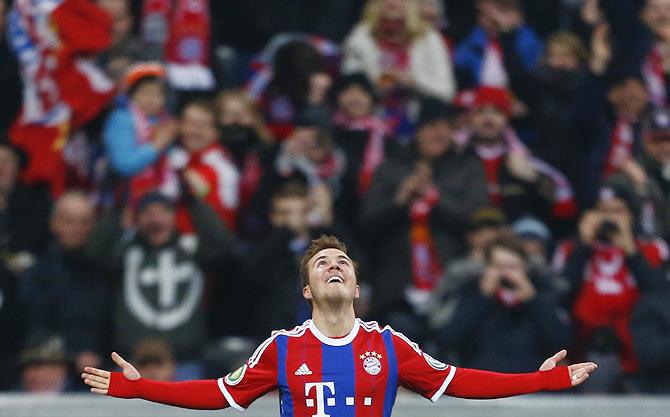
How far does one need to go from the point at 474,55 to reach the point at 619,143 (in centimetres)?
117

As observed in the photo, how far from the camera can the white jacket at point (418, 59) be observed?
37.6 feet

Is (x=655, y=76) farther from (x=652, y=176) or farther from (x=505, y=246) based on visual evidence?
(x=505, y=246)

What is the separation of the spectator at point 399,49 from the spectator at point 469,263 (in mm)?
1420

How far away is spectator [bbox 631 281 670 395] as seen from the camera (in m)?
10.1

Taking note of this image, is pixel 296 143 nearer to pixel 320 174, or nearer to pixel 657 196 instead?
pixel 320 174

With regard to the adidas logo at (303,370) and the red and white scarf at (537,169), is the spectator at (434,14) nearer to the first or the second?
the red and white scarf at (537,169)

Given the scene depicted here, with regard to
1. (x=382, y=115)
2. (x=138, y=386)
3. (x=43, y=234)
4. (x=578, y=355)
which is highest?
(x=382, y=115)

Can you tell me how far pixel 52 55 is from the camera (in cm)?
1098

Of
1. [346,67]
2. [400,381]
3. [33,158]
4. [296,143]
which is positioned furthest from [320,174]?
[400,381]

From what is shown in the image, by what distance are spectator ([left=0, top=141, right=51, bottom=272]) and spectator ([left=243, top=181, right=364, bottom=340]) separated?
4.42 ft

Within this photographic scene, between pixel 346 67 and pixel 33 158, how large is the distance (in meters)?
2.20

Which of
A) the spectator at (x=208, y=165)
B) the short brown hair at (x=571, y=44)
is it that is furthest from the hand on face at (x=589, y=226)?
the spectator at (x=208, y=165)

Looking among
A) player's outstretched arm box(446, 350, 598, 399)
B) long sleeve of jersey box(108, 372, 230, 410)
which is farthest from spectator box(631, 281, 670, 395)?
long sleeve of jersey box(108, 372, 230, 410)

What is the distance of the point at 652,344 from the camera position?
1007 cm
